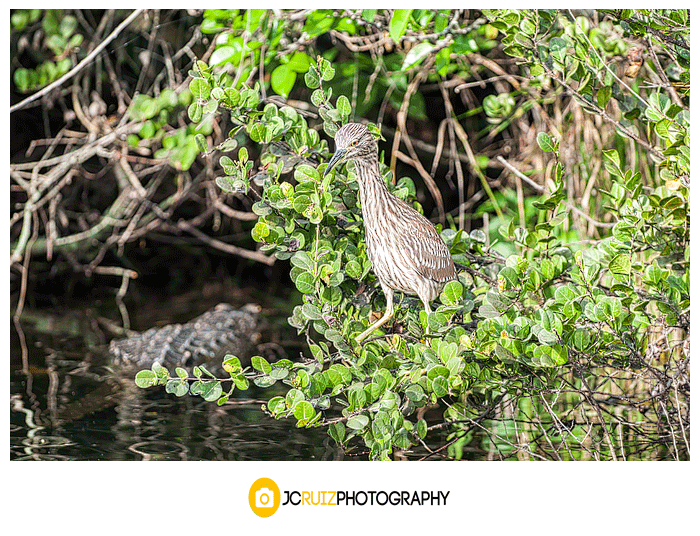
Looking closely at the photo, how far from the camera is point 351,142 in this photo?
212cm

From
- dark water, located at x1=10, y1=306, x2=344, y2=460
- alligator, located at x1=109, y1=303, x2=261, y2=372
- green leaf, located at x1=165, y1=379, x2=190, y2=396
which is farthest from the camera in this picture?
alligator, located at x1=109, y1=303, x2=261, y2=372

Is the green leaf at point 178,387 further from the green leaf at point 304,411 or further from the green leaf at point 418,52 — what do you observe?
the green leaf at point 418,52

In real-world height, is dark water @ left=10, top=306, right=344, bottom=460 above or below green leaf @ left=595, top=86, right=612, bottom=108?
below

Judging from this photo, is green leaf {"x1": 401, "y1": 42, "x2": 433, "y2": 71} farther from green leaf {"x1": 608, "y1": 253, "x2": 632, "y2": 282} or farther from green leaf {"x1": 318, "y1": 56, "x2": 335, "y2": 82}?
green leaf {"x1": 608, "y1": 253, "x2": 632, "y2": 282}

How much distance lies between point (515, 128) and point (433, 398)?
11.2 ft

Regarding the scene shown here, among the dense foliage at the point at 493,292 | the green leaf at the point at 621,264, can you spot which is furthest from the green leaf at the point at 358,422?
the green leaf at the point at 621,264

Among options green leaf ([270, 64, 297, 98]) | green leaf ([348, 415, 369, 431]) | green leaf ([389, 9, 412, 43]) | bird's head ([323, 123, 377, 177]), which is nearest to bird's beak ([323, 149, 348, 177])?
bird's head ([323, 123, 377, 177])

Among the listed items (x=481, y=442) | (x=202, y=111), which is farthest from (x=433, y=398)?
(x=202, y=111)

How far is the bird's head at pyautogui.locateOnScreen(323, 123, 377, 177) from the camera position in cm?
211

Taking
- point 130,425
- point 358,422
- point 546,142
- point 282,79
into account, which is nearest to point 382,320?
point 358,422
